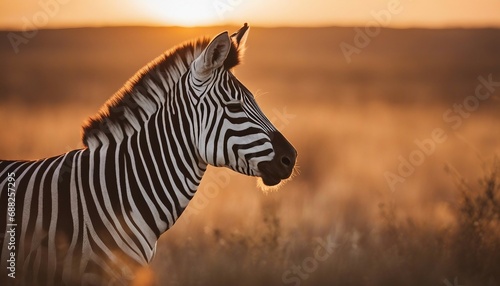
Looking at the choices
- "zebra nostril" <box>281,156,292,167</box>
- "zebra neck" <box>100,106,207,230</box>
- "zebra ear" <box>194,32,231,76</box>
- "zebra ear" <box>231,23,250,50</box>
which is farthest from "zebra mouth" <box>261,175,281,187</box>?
"zebra ear" <box>231,23,250,50</box>

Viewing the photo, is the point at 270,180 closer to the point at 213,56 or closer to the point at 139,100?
the point at 213,56

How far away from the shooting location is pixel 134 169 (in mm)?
5238

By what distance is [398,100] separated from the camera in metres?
21.0

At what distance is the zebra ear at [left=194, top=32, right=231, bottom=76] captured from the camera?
5.13 m

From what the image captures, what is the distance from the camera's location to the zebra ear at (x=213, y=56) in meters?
5.13

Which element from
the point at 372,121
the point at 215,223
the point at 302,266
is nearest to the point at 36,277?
the point at 302,266

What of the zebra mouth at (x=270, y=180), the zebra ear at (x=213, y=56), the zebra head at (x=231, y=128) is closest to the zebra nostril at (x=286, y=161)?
the zebra head at (x=231, y=128)

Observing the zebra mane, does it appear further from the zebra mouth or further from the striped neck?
the zebra mouth

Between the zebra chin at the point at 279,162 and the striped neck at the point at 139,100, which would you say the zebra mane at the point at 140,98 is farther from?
the zebra chin at the point at 279,162

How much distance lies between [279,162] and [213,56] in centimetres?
79

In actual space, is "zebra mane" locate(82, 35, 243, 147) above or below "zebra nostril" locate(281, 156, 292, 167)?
above

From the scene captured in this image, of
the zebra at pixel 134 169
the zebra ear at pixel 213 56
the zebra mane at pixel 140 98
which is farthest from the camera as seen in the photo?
the zebra mane at pixel 140 98

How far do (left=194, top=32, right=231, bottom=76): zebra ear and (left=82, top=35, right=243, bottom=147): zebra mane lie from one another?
0.18 m

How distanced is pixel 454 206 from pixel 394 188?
8.88ft
